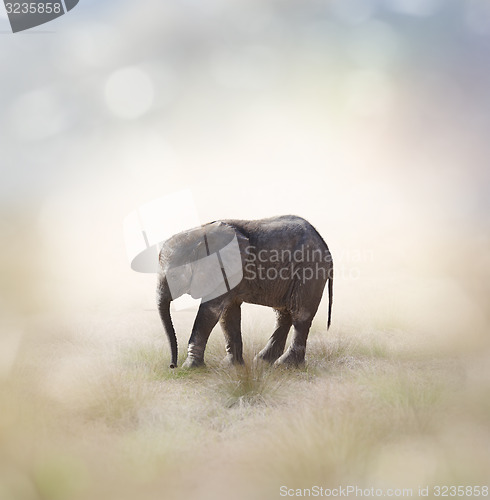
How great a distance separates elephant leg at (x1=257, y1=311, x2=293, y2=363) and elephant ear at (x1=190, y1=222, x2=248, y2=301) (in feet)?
3.54

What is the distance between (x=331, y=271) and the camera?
23.5ft

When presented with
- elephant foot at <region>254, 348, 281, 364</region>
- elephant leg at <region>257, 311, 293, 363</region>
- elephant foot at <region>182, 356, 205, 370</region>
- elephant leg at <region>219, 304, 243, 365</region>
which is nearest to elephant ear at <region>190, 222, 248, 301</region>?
elephant leg at <region>219, 304, 243, 365</region>

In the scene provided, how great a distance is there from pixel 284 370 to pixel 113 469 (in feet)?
9.52

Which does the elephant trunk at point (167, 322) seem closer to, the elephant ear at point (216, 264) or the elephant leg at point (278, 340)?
the elephant ear at point (216, 264)

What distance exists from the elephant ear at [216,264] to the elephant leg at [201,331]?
0.43 feet

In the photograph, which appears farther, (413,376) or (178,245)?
(178,245)

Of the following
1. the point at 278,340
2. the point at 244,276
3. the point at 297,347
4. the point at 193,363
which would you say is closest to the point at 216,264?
the point at 244,276

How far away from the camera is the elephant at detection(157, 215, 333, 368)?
20.8ft

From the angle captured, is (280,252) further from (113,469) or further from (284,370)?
(113,469)

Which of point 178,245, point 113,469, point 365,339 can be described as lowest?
point 365,339

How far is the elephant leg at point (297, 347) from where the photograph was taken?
21.8ft

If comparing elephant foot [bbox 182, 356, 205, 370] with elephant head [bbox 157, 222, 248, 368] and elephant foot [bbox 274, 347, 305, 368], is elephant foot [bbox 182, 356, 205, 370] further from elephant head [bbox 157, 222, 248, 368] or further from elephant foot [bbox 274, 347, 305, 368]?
elephant foot [bbox 274, 347, 305, 368]

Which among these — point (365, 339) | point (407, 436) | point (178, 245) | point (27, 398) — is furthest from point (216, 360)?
point (407, 436)

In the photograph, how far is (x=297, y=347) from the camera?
6691mm
